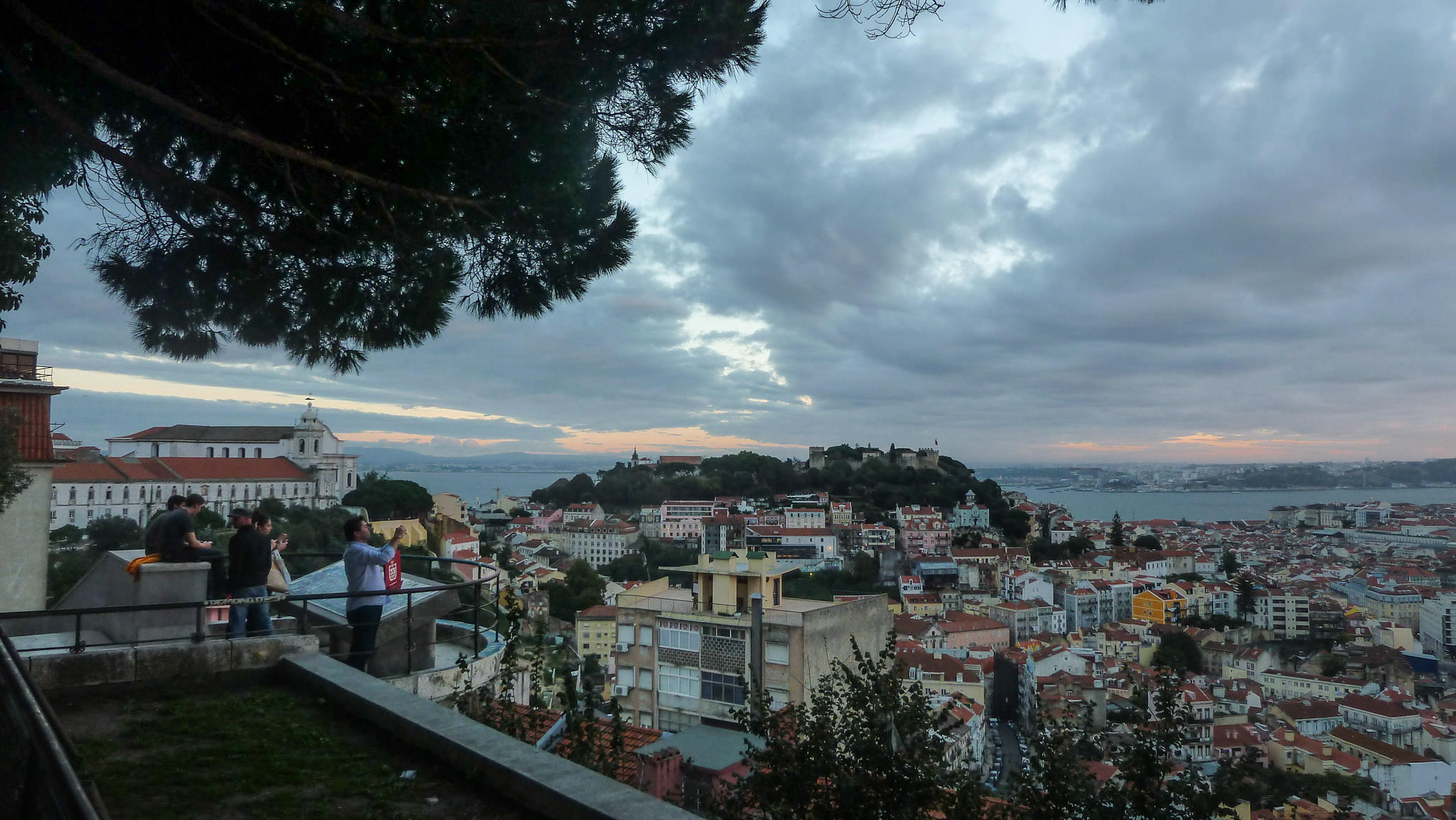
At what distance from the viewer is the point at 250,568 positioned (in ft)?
14.0

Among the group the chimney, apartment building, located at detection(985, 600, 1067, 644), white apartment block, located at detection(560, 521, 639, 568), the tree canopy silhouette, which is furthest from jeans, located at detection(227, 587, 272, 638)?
white apartment block, located at detection(560, 521, 639, 568)

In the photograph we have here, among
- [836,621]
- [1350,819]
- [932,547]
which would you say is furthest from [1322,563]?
[1350,819]

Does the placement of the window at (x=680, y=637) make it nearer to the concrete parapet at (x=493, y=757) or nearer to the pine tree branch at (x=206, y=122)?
the concrete parapet at (x=493, y=757)

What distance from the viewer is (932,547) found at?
2557 inches

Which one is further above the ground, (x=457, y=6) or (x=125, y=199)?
(x=457, y=6)

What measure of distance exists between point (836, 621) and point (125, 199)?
9.16 meters

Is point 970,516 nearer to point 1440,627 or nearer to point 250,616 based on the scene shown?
point 1440,627

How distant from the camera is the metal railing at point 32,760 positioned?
1.20 meters

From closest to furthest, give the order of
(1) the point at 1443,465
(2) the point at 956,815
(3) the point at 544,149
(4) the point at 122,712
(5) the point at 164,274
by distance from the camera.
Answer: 1. (2) the point at 956,815
2. (4) the point at 122,712
3. (3) the point at 544,149
4. (5) the point at 164,274
5. (1) the point at 1443,465

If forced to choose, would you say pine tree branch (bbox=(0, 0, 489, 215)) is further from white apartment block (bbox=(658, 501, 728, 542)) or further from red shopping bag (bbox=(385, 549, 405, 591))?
white apartment block (bbox=(658, 501, 728, 542))

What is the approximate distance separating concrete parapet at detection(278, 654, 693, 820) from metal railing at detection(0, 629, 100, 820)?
1.06 m

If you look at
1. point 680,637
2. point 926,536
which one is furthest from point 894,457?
point 680,637

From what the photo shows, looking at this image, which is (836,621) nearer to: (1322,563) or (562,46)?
(562,46)

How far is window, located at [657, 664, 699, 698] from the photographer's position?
11.7 m
